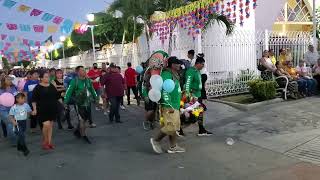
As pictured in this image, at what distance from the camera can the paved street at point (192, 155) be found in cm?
671

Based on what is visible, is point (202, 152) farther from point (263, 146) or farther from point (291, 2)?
point (291, 2)

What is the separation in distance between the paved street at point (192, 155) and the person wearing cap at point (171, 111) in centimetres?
26

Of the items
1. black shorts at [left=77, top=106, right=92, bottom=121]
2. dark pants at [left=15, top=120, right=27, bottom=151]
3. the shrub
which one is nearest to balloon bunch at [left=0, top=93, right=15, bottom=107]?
dark pants at [left=15, top=120, right=27, bottom=151]

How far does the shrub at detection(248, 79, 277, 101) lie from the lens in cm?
1300

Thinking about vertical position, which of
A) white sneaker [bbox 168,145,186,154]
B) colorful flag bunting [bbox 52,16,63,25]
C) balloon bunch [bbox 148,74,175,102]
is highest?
colorful flag bunting [bbox 52,16,63,25]

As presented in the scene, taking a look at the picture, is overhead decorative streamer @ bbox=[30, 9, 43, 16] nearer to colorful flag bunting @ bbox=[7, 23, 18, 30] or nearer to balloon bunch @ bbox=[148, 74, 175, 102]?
colorful flag bunting @ bbox=[7, 23, 18, 30]

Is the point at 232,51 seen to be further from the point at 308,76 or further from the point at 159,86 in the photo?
the point at 159,86

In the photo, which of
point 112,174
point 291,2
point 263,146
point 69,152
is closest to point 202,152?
point 263,146

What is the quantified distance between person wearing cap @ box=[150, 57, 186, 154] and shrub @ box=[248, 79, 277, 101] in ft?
18.5

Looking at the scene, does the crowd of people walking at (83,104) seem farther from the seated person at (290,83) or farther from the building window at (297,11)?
the building window at (297,11)

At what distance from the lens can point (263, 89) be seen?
13.0 m

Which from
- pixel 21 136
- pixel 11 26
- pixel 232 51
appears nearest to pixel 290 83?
pixel 232 51

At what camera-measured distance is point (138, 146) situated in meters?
8.79

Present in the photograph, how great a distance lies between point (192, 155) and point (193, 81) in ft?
5.52
